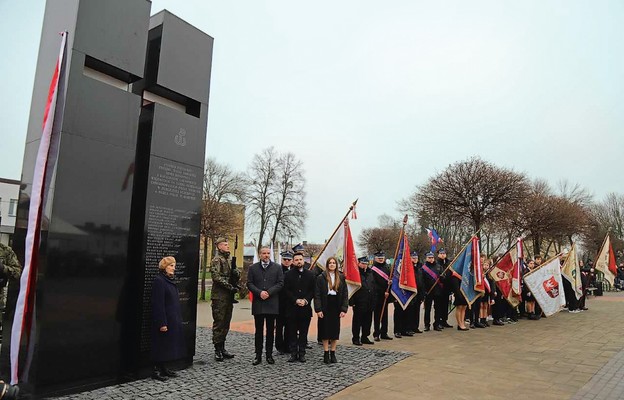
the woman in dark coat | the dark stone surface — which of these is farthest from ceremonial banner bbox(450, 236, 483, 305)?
the woman in dark coat

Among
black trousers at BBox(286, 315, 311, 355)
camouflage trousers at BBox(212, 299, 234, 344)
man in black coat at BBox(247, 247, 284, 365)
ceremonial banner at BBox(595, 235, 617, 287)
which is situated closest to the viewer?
man in black coat at BBox(247, 247, 284, 365)

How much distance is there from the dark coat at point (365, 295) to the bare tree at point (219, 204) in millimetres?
13371

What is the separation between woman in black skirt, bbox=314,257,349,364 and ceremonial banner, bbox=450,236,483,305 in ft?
15.3

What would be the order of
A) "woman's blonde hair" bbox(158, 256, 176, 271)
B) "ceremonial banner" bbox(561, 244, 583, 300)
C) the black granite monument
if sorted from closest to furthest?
the black granite monument, "woman's blonde hair" bbox(158, 256, 176, 271), "ceremonial banner" bbox(561, 244, 583, 300)

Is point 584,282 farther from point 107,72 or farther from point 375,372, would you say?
point 107,72

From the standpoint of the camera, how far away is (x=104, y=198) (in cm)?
622

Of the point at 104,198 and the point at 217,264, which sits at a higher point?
the point at 104,198

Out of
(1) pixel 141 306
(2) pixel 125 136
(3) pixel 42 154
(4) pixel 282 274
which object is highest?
(2) pixel 125 136

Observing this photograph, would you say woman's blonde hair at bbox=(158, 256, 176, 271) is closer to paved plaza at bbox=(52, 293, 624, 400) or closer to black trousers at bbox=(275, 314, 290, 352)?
paved plaza at bbox=(52, 293, 624, 400)

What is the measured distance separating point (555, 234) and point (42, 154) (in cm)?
2756

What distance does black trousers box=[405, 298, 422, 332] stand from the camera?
10.9 metres

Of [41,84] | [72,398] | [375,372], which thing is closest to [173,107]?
[41,84]

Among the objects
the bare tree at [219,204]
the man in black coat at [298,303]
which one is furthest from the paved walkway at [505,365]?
the bare tree at [219,204]

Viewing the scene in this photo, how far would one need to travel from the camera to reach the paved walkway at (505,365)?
5.88 metres
